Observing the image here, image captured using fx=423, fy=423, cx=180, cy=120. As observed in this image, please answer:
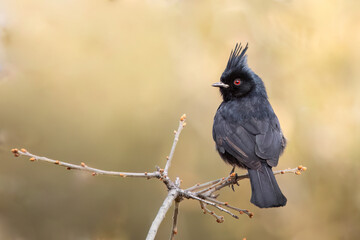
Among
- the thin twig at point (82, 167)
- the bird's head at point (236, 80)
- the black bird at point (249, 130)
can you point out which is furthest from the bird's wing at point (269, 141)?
the thin twig at point (82, 167)

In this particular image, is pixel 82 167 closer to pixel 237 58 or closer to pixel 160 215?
pixel 160 215

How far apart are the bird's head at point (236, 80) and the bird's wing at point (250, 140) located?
0.35m

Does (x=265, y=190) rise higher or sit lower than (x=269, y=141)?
lower

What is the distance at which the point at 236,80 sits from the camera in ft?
14.9

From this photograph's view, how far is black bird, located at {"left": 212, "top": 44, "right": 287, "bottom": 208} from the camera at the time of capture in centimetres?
335

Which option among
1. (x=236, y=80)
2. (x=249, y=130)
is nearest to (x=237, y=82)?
(x=236, y=80)

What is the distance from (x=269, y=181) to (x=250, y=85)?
1.52m

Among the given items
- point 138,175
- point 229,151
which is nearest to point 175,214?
point 138,175

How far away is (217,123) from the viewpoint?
4.32 m

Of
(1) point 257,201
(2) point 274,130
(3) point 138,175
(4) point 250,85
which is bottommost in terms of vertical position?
(3) point 138,175

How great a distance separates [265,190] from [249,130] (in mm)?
954

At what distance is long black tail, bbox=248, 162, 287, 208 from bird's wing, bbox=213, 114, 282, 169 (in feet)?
0.31

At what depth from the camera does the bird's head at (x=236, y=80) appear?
444 cm

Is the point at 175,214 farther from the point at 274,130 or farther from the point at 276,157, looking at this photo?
the point at 274,130
